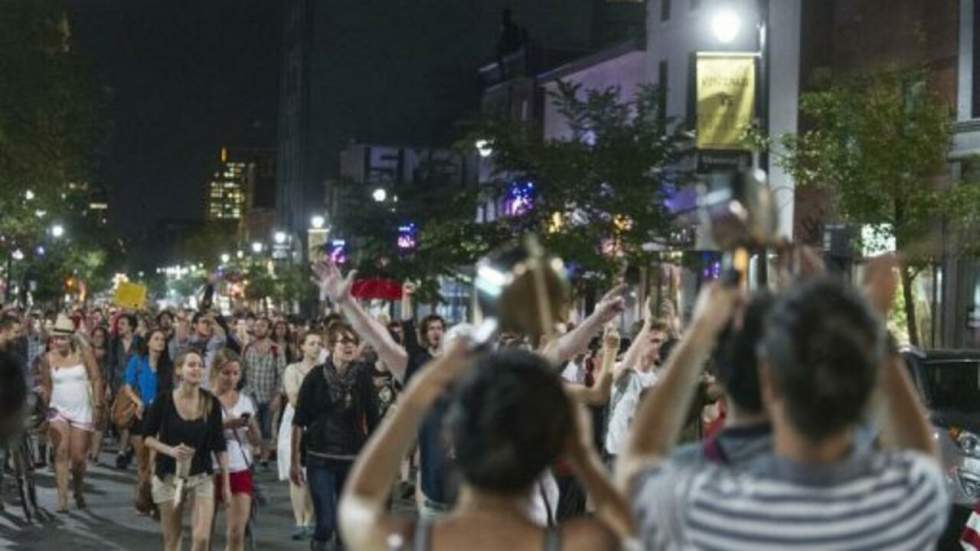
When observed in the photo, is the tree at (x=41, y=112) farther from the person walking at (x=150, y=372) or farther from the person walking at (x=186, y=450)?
the person walking at (x=186, y=450)

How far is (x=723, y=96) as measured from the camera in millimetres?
23500

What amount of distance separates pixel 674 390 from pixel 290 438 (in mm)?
9935

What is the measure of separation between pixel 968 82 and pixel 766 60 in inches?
297

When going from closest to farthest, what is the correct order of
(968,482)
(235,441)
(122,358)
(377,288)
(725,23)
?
(235,441)
(968,482)
(725,23)
(122,358)
(377,288)

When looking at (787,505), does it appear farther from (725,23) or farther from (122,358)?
(122,358)

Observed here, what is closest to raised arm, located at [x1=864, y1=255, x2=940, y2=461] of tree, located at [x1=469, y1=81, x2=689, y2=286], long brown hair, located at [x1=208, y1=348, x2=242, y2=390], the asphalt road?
long brown hair, located at [x1=208, y1=348, x2=242, y2=390]

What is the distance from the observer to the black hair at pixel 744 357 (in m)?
3.46

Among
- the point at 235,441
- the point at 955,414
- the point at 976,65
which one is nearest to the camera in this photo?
the point at 235,441

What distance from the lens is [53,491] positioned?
17.2 m

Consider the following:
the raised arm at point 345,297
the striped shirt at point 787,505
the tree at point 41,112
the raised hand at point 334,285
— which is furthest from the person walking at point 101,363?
the striped shirt at point 787,505

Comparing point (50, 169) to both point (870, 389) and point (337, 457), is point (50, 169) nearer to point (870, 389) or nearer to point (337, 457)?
point (337, 457)

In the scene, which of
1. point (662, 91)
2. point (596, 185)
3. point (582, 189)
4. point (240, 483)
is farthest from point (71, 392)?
point (662, 91)

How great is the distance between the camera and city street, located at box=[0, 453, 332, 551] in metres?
13.4

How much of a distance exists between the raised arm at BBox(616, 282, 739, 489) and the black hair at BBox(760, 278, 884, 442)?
0.85ft
